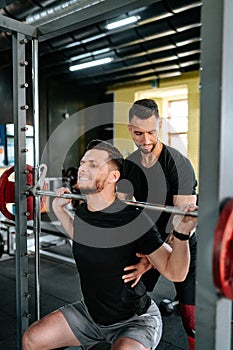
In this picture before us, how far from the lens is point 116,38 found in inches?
150

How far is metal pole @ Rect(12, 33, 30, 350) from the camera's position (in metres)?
1.48

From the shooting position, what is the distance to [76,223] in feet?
4.68

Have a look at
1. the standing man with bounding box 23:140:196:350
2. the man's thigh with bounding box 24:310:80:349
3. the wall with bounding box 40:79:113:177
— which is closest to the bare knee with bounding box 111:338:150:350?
the standing man with bounding box 23:140:196:350

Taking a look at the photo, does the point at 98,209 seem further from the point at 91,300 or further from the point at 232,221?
the point at 232,221

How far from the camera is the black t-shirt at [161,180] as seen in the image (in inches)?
64.6

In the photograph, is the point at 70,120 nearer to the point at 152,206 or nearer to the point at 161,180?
the point at 161,180

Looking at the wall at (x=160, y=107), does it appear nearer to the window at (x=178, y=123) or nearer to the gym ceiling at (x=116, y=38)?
the window at (x=178, y=123)

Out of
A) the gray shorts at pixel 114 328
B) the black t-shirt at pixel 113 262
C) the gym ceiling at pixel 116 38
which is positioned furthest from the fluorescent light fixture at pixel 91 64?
the gray shorts at pixel 114 328

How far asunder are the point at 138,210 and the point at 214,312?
604 mm

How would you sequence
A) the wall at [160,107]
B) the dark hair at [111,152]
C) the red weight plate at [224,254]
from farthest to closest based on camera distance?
the wall at [160,107] < the dark hair at [111,152] < the red weight plate at [224,254]

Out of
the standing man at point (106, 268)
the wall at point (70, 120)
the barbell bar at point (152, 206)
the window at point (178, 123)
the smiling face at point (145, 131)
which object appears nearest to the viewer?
the barbell bar at point (152, 206)

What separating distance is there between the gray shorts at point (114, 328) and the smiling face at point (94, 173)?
18.8 inches

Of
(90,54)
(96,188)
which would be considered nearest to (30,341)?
(96,188)

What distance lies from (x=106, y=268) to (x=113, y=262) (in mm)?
36
